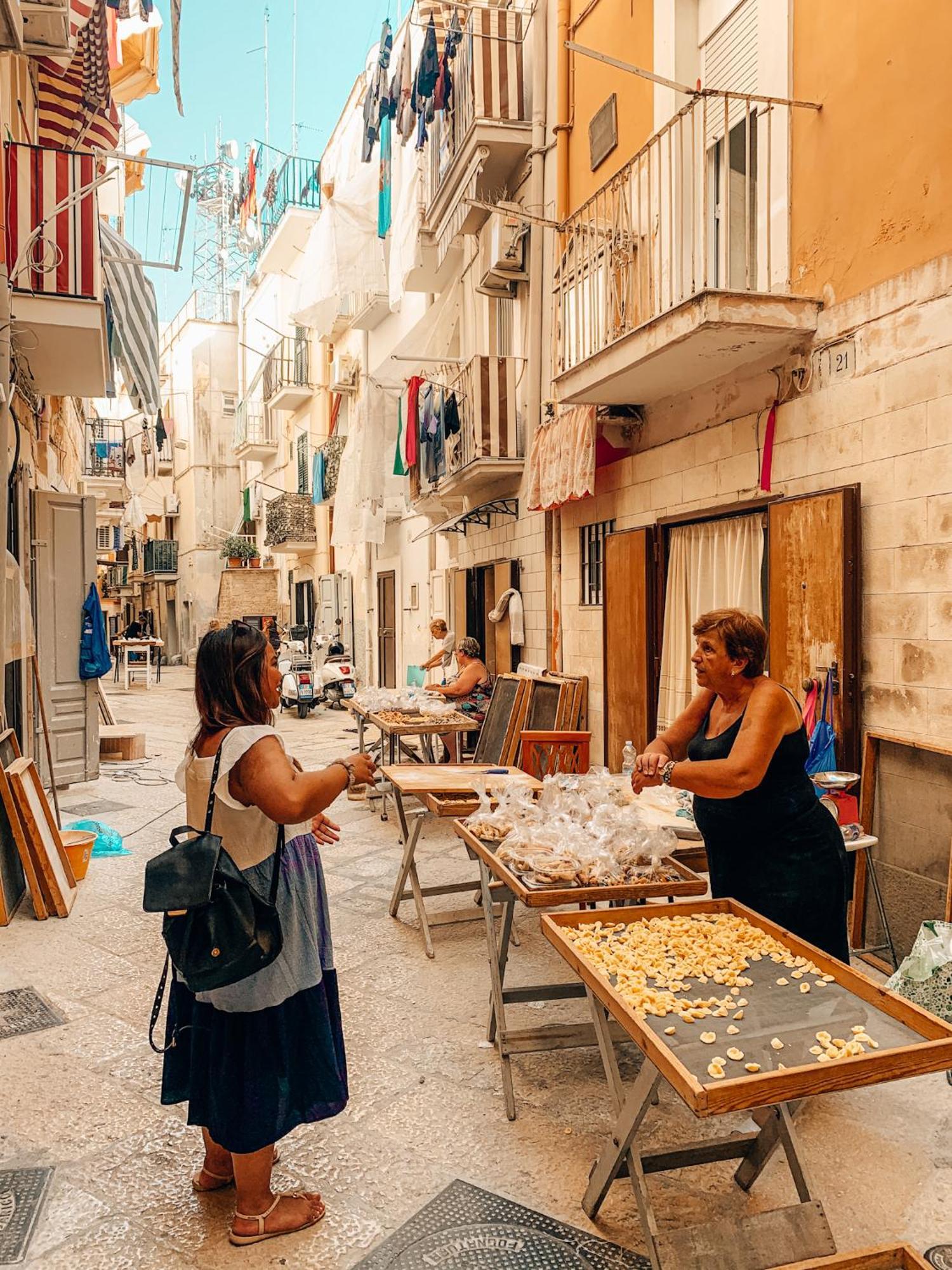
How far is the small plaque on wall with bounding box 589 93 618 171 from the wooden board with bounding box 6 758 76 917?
276 inches

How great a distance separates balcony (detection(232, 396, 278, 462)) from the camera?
86.2 feet

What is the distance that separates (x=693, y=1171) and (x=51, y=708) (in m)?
7.85

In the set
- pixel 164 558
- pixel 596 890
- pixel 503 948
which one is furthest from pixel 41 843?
pixel 164 558

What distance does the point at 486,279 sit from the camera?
10125 millimetres

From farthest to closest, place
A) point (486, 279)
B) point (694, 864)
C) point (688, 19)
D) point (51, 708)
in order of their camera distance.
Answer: point (486, 279), point (51, 708), point (688, 19), point (694, 864)

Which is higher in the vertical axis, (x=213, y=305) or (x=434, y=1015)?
(x=213, y=305)

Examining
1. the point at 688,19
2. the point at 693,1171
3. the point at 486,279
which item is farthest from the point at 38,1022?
the point at 486,279

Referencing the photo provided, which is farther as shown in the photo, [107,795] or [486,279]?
[486,279]

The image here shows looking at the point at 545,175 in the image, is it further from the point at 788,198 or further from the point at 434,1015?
the point at 434,1015

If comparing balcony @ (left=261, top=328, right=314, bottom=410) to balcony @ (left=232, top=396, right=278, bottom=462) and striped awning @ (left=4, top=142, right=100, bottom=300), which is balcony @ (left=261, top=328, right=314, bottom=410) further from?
striped awning @ (left=4, top=142, right=100, bottom=300)

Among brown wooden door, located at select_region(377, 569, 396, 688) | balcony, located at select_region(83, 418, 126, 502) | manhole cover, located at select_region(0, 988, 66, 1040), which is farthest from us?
balcony, located at select_region(83, 418, 126, 502)

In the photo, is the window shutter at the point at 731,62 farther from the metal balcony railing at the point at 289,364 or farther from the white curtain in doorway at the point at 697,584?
the metal balcony railing at the point at 289,364

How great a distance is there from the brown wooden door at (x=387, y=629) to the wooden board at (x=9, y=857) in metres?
11.1

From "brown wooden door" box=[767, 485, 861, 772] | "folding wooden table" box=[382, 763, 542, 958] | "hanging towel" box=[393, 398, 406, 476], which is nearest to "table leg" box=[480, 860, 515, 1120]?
"folding wooden table" box=[382, 763, 542, 958]
